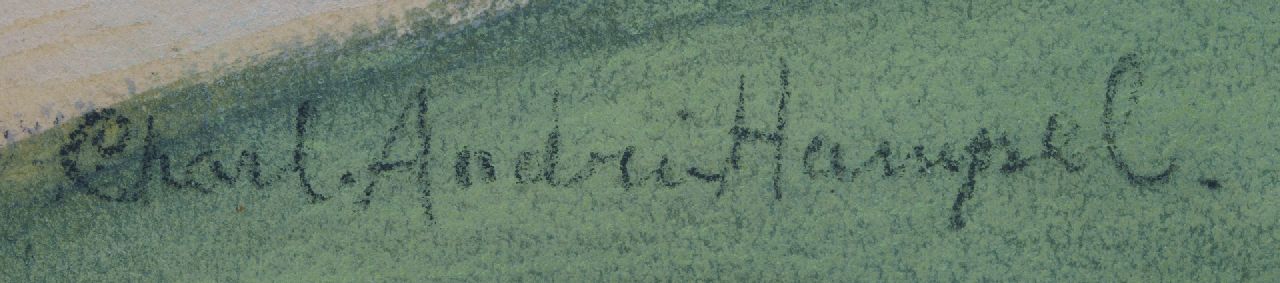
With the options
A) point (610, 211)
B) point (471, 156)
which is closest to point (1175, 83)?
point (610, 211)

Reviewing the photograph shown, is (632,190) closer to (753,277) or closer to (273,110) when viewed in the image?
(753,277)

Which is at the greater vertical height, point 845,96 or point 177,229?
point 845,96
